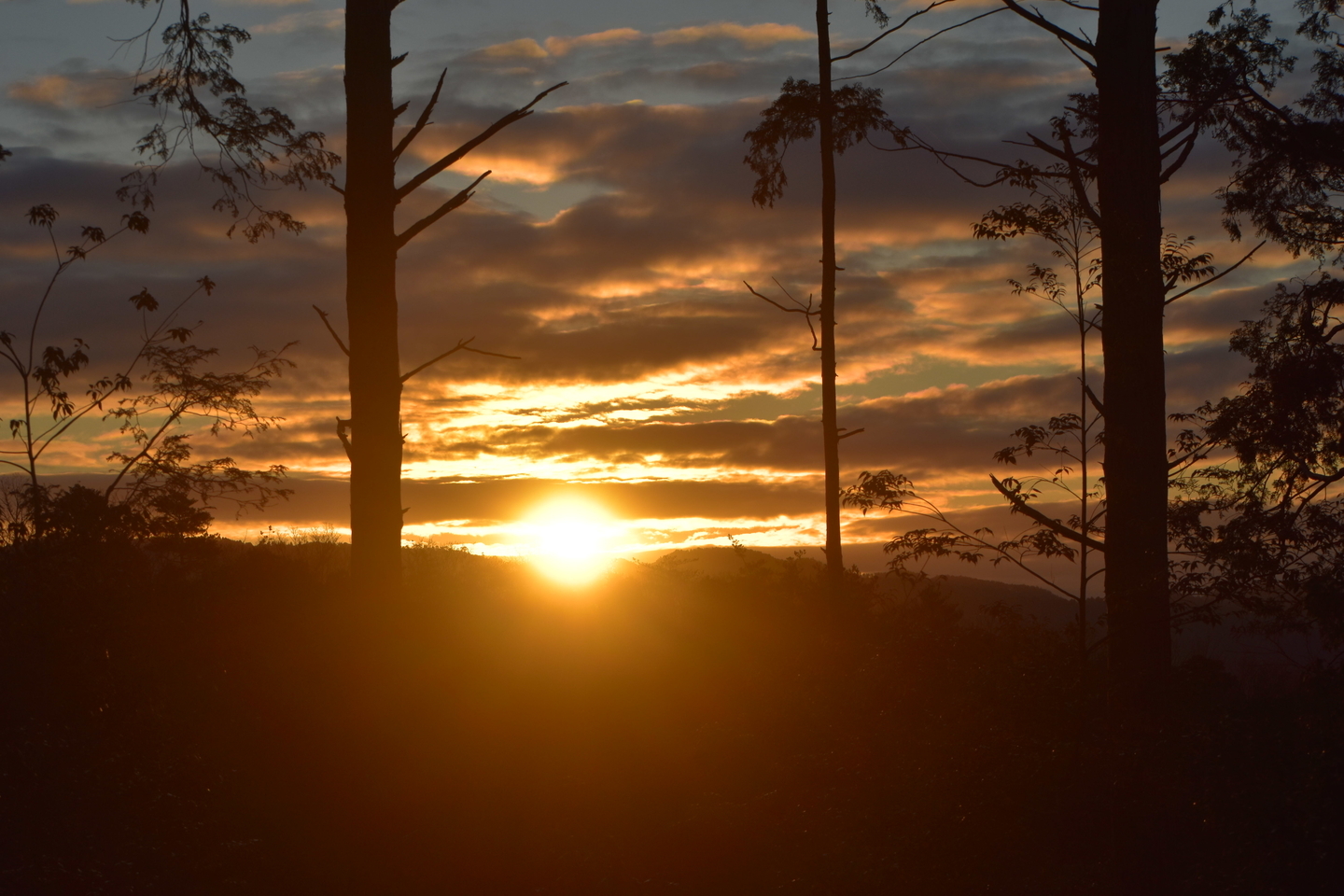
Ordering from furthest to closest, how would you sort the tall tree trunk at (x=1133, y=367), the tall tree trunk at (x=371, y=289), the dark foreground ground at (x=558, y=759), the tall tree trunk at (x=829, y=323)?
the tall tree trunk at (x=829, y=323) → the tall tree trunk at (x=371, y=289) → the tall tree trunk at (x=1133, y=367) → the dark foreground ground at (x=558, y=759)

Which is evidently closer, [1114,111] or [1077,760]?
[1077,760]

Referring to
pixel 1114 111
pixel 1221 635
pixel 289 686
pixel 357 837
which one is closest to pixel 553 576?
pixel 289 686

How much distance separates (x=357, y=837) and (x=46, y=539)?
10.4m

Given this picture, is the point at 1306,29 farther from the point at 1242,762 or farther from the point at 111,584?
the point at 111,584

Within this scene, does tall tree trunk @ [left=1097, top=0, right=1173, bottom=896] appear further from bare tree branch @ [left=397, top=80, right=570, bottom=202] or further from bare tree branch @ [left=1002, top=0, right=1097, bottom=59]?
bare tree branch @ [left=397, top=80, right=570, bottom=202]

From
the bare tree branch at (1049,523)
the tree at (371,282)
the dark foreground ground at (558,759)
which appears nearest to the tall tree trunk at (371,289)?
the tree at (371,282)

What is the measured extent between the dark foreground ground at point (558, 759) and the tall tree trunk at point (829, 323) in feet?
11.9

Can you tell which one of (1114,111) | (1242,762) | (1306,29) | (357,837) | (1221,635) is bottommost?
(1221,635)

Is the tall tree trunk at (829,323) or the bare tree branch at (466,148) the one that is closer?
the bare tree branch at (466,148)

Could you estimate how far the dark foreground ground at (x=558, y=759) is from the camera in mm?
8000

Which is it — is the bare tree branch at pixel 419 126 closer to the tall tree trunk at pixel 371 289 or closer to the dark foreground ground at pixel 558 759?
the tall tree trunk at pixel 371 289

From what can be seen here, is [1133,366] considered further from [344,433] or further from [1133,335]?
[344,433]

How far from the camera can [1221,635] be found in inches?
5802

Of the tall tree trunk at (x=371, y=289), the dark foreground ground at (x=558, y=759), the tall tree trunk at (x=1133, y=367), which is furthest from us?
the tall tree trunk at (x=371, y=289)
